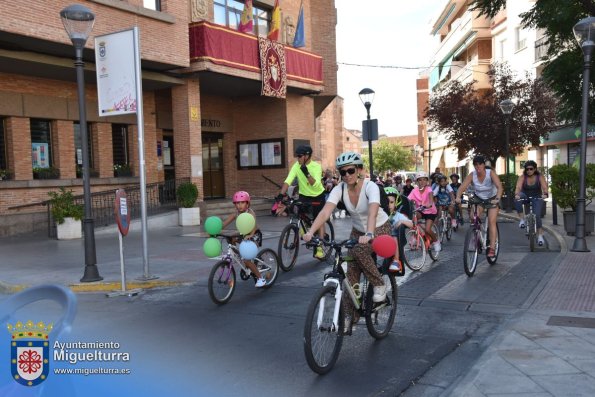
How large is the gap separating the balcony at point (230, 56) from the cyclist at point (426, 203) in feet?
34.2

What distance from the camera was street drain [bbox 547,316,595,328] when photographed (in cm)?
561

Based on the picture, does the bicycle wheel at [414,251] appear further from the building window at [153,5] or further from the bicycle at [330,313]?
the building window at [153,5]

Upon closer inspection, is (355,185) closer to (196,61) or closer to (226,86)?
(196,61)

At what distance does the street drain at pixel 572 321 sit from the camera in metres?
5.61

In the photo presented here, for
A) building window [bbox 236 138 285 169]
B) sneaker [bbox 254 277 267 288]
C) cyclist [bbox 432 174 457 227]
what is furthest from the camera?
A: building window [bbox 236 138 285 169]

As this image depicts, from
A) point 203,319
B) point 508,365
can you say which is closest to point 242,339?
point 203,319

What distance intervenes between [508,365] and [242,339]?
246cm

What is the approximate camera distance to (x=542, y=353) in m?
4.73

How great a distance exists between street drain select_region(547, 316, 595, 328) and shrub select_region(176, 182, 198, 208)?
44.7 ft

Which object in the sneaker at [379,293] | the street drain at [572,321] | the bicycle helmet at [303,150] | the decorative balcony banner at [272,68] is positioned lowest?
the street drain at [572,321]

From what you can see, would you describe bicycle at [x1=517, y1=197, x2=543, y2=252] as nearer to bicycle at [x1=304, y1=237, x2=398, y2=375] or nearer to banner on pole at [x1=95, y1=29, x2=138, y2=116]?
bicycle at [x1=304, y1=237, x2=398, y2=375]

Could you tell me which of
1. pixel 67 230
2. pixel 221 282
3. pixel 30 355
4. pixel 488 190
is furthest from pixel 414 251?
pixel 67 230

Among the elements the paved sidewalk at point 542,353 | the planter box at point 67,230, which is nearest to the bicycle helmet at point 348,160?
the paved sidewalk at point 542,353

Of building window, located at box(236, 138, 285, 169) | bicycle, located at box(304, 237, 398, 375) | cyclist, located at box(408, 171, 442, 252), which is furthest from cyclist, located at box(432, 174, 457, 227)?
building window, located at box(236, 138, 285, 169)
